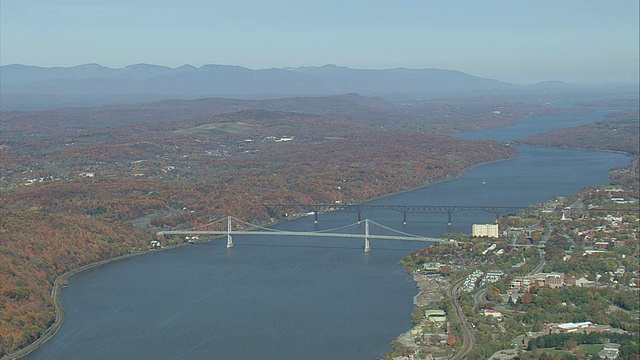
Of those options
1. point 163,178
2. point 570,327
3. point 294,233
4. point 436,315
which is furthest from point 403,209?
point 570,327

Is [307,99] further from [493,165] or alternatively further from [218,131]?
[493,165]

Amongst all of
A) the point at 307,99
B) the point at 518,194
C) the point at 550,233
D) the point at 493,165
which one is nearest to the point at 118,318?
the point at 550,233

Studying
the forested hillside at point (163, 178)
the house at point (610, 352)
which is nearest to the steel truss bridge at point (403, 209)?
the forested hillside at point (163, 178)

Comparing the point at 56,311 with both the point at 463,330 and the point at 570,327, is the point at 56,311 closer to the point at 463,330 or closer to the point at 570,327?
the point at 463,330

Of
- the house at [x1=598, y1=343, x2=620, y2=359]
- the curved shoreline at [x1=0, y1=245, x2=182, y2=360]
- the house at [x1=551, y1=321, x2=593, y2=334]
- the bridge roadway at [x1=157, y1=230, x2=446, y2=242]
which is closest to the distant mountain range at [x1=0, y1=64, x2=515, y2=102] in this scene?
the bridge roadway at [x1=157, y1=230, x2=446, y2=242]

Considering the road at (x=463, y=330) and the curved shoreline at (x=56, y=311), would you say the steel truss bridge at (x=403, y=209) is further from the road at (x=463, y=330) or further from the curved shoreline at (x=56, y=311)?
the road at (x=463, y=330)

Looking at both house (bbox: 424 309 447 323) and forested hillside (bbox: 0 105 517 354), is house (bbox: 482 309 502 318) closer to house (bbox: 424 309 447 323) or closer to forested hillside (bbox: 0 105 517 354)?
house (bbox: 424 309 447 323)

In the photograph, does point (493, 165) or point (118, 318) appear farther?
point (493, 165)
